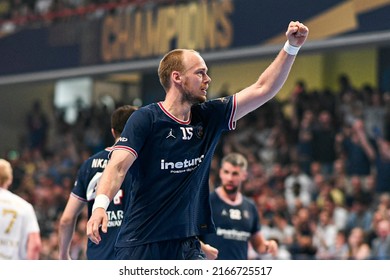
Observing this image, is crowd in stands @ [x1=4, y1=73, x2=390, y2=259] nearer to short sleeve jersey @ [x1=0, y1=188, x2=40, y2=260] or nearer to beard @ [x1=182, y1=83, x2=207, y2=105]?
short sleeve jersey @ [x1=0, y1=188, x2=40, y2=260]

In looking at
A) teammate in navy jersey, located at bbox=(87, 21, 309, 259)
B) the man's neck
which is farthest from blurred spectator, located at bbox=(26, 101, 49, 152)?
teammate in navy jersey, located at bbox=(87, 21, 309, 259)

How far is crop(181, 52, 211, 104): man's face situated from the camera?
19.9ft

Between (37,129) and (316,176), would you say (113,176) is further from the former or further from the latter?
(37,129)

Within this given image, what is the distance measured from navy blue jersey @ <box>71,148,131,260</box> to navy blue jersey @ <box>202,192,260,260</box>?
2.10 metres

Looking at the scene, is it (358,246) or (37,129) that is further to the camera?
(37,129)

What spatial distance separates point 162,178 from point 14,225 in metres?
3.39

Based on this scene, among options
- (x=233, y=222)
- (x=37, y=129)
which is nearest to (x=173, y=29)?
(x=37, y=129)

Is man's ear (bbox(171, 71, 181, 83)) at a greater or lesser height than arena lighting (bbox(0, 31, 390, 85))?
lesser

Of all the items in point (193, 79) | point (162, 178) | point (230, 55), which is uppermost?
point (230, 55)

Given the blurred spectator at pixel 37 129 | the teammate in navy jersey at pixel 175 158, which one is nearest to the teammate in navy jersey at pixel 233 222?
the teammate in navy jersey at pixel 175 158

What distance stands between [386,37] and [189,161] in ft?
37.2

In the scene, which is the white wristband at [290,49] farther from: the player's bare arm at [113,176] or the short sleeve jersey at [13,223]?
the short sleeve jersey at [13,223]

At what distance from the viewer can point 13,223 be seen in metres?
8.91

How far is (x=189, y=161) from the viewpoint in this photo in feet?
19.8
